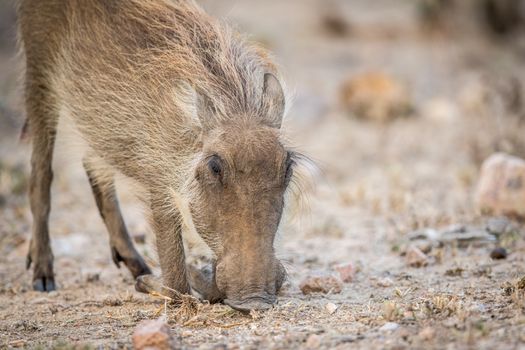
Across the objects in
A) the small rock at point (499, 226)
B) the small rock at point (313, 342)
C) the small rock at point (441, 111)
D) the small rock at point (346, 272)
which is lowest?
the small rock at point (313, 342)

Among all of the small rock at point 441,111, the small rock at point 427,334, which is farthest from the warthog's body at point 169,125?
the small rock at point 441,111

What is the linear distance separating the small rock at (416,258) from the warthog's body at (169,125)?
1.32 meters

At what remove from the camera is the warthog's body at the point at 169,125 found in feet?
12.5

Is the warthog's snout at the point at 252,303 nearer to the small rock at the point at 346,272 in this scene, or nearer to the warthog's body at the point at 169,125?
the warthog's body at the point at 169,125

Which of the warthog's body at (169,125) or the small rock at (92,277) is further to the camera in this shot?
the small rock at (92,277)

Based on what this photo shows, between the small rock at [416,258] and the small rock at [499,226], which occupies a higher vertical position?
the small rock at [499,226]

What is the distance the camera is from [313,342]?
3.34m

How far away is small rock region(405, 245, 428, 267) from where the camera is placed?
16.2 feet

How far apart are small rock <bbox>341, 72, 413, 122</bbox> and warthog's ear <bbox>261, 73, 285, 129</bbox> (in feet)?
15.5

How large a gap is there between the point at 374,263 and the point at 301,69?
6.84 metres

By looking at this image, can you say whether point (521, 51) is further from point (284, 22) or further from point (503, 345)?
point (503, 345)

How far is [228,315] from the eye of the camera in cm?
391

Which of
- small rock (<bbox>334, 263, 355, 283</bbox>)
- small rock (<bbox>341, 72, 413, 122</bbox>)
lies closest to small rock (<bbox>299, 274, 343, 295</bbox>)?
small rock (<bbox>334, 263, 355, 283</bbox>)

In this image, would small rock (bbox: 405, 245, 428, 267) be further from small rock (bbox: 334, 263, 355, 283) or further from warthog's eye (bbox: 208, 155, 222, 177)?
warthog's eye (bbox: 208, 155, 222, 177)
